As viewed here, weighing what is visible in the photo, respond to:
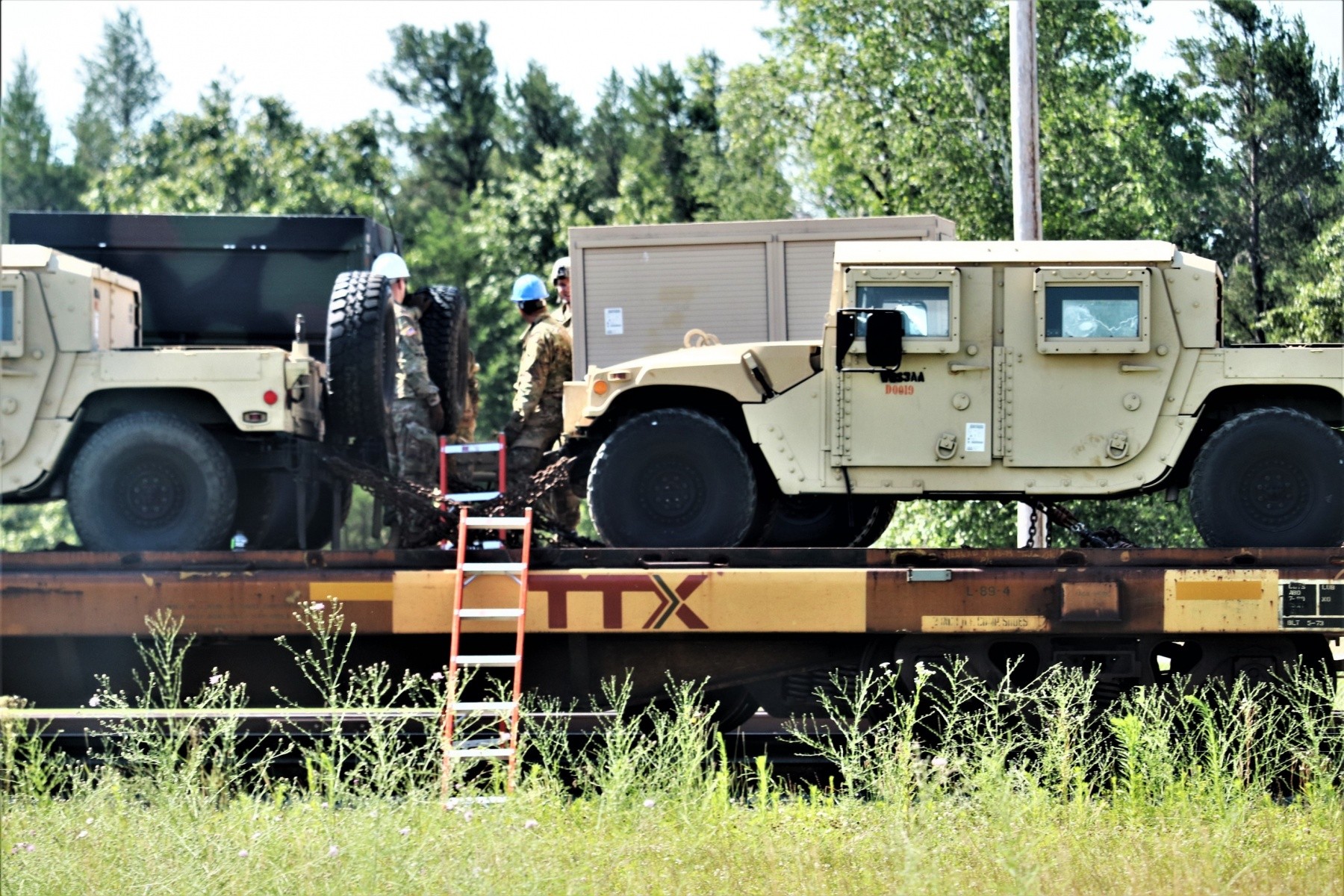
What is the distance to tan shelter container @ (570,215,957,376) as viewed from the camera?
1091 centimetres

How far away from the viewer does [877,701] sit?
27.3 feet

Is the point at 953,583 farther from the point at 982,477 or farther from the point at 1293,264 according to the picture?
the point at 1293,264

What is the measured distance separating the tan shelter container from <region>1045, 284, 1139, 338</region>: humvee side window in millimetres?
2980

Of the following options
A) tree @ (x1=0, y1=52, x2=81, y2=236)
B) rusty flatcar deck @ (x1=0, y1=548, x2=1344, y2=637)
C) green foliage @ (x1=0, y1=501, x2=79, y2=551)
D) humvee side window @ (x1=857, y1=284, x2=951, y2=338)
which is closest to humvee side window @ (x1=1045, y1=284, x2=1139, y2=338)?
humvee side window @ (x1=857, y1=284, x2=951, y2=338)

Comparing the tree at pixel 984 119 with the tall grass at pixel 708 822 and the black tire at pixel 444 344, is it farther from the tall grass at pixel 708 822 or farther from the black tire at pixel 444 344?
the tall grass at pixel 708 822

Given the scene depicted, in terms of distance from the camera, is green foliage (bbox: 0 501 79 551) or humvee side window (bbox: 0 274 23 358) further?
green foliage (bbox: 0 501 79 551)

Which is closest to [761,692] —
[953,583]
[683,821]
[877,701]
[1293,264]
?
[877,701]

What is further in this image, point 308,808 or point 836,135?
point 836,135

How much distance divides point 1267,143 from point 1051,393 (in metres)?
8.91

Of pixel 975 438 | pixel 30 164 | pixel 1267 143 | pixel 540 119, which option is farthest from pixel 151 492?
pixel 30 164

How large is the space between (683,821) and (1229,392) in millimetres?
3775

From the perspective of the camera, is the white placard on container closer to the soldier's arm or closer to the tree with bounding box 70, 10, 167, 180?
the soldier's arm

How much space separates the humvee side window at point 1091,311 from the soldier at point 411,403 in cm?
372

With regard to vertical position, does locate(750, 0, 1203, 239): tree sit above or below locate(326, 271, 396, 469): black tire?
above
